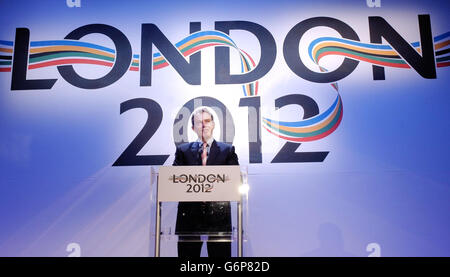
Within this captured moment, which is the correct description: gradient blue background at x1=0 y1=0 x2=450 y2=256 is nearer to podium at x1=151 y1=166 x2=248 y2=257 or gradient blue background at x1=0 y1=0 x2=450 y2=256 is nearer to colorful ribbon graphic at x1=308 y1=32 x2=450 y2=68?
colorful ribbon graphic at x1=308 y1=32 x2=450 y2=68

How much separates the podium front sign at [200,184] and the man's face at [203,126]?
62.7 inches

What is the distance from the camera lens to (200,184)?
2959mm

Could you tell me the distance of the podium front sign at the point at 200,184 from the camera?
293cm

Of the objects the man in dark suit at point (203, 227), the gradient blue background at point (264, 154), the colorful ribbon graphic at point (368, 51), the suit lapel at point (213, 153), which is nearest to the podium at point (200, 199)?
the man in dark suit at point (203, 227)

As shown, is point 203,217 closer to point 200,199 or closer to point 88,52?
point 200,199

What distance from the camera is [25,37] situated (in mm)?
4902

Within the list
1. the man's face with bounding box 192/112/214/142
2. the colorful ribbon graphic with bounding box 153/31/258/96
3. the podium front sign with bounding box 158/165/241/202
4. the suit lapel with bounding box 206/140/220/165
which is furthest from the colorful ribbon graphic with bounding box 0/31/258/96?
the podium front sign with bounding box 158/165/241/202

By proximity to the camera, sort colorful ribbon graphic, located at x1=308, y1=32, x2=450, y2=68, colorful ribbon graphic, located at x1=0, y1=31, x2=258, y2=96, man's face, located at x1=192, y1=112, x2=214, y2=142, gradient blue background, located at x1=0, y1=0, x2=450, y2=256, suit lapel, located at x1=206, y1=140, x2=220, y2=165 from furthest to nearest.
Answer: colorful ribbon graphic, located at x1=0, y1=31, x2=258, y2=96 < colorful ribbon graphic, located at x1=308, y1=32, x2=450, y2=68 < man's face, located at x1=192, y1=112, x2=214, y2=142 < gradient blue background, located at x1=0, y1=0, x2=450, y2=256 < suit lapel, located at x1=206, y1=140, x2=220, y2=165

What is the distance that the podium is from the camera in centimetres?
288

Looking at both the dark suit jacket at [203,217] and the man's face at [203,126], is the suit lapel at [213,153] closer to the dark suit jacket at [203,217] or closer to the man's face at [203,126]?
the man's face at [203,126]

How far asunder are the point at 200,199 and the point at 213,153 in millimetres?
1139

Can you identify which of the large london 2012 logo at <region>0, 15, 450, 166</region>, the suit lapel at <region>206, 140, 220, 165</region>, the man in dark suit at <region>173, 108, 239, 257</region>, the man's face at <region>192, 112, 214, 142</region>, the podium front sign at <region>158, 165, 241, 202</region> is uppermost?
the large london 2012 logo at <region>0, 15, 450, 166</region>

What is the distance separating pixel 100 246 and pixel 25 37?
8.04 ft
